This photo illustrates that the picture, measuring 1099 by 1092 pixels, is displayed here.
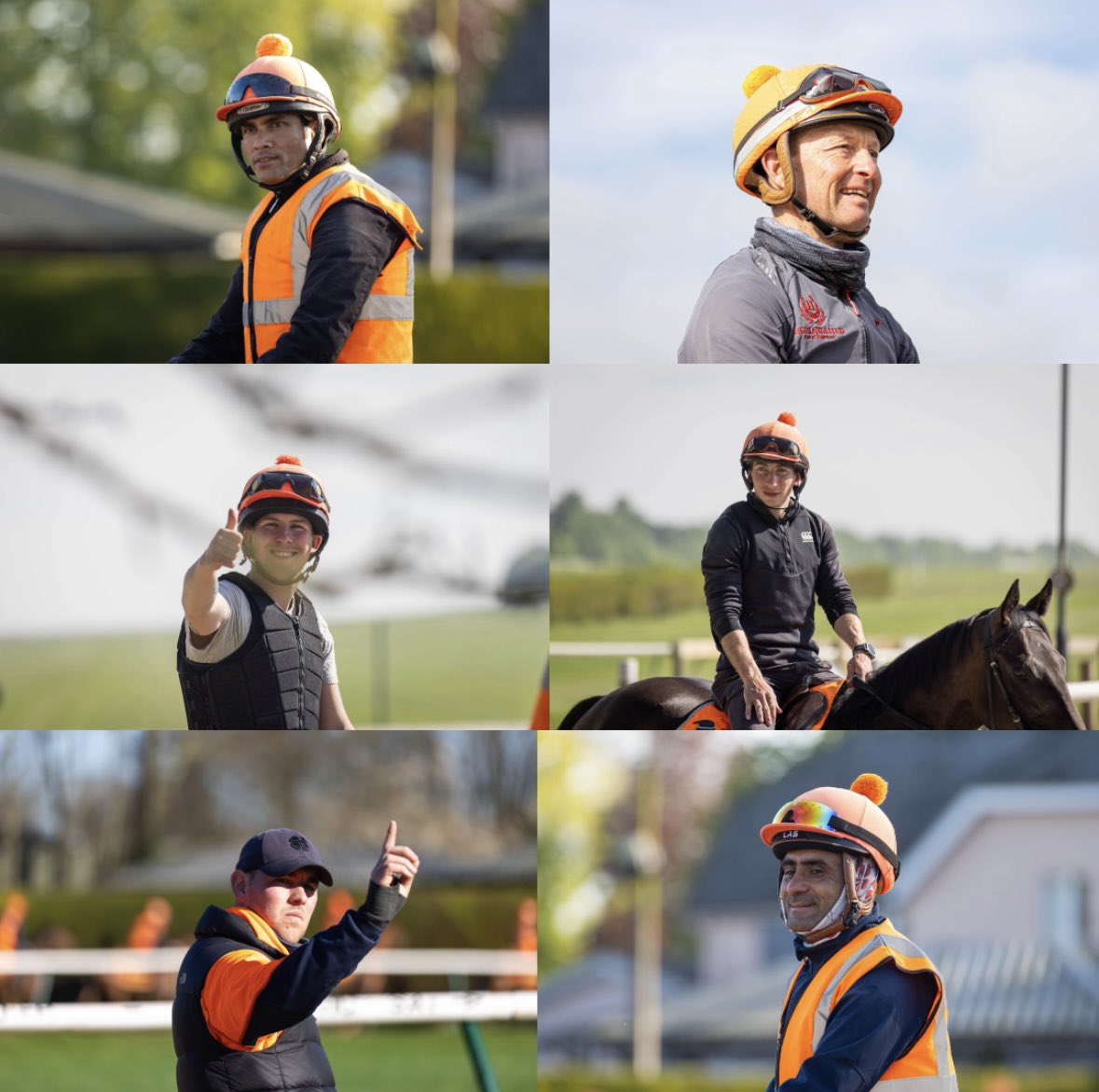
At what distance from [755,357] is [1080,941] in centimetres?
1606

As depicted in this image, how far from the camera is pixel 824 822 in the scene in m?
3.75

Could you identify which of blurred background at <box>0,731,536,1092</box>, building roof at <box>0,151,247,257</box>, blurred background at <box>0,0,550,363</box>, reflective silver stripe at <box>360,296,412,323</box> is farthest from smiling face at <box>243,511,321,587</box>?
building roof at <box>0,151,247,257</box>

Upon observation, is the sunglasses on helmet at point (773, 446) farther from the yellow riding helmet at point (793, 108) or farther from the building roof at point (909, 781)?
the building roof at point (909, 781)

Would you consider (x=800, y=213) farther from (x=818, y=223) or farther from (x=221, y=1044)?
(x=221, y=1044)

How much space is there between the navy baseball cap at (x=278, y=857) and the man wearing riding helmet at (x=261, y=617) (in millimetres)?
304

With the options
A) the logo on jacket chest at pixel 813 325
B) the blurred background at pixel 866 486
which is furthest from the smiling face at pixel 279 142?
the logo on jacket chest at pixel 813 325

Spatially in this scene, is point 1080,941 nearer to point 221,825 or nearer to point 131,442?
point 221,825

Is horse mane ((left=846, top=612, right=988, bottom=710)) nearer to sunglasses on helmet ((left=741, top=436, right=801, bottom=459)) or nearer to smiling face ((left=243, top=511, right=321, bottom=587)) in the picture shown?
sunglasses on helmet ((left=741, top=436, right=801, bottom=459))

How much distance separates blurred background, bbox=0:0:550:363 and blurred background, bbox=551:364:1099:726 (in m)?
9.86

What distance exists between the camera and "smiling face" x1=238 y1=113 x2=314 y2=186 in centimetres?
390

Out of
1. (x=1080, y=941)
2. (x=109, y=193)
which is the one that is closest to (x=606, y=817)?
(x=1080, y=941)

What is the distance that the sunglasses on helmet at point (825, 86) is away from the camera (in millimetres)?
3801

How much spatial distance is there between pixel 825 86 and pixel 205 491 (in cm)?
166

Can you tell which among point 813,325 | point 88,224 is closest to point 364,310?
point 813,325
